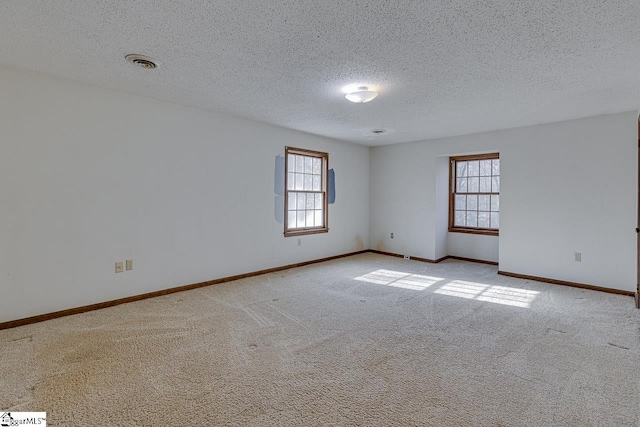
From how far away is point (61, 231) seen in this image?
3.21m

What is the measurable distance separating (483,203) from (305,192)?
10.8 feet

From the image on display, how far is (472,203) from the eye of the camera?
6.19m

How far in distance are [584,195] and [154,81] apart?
5409mm

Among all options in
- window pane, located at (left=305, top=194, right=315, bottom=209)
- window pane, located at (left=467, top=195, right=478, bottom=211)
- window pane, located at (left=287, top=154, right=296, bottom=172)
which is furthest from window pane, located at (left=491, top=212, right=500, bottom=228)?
window pane, located at (left=287, top=154, right=296, bottom=172)

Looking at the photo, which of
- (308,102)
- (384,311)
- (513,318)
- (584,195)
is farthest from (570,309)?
(308,102)

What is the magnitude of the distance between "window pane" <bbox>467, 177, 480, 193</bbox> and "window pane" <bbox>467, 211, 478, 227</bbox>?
0.42 metres

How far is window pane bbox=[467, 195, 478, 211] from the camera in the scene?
20.1 ft

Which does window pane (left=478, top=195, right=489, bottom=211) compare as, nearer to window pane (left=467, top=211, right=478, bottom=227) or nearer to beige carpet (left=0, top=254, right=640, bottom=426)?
window pane (left=467, top=211, right=478, bottom=227)

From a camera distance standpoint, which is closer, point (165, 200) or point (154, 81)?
point (154, 81)

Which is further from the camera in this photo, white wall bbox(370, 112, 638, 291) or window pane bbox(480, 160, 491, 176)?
window pane bbox(480, 160, 491, 176)

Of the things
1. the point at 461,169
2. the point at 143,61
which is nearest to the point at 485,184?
the point at 461,169

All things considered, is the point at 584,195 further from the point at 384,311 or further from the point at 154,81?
the point at 154,81

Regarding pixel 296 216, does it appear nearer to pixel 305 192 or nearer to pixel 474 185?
pixel 305 192

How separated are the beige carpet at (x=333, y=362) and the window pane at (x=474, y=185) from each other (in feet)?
8.48
